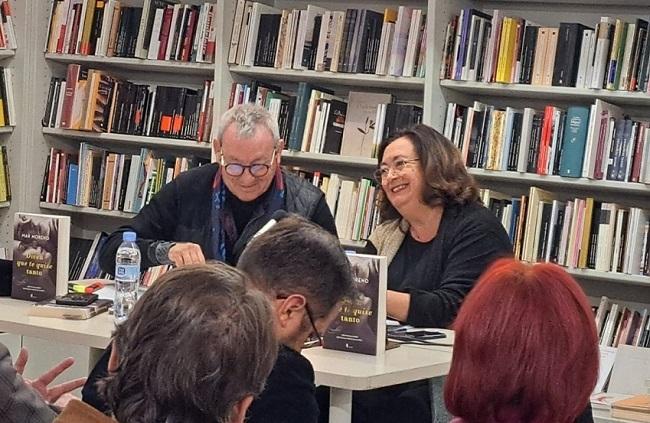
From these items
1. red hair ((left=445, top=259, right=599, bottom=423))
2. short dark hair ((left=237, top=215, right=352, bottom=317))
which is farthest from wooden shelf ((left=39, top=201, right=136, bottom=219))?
red hair ((left=445, top=259, right=599, bottom=423))

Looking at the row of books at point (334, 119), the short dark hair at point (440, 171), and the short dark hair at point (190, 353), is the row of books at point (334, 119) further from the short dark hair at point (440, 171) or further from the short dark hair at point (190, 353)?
the short dark hair at point (190, 353)

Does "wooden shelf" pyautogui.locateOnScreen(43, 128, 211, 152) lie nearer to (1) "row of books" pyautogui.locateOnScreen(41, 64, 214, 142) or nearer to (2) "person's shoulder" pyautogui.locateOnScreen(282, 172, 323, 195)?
(1) "row of books" pyautogui.locateOnScreen(41, 64, 214, 142)

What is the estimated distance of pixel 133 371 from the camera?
4.59 feet

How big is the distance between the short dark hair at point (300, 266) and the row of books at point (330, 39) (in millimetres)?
2325

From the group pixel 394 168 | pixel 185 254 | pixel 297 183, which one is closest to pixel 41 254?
pixel 185 254

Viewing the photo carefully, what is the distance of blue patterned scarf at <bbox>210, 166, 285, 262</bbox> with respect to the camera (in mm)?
3473

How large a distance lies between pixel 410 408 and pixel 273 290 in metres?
0.93

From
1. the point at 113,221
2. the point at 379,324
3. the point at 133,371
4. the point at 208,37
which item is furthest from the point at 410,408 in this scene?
the point at 113,221

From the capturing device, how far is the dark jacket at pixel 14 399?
70.0 inches

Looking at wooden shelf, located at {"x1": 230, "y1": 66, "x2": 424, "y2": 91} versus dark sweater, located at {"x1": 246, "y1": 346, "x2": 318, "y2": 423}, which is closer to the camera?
dark sweater, located at {"x1": 246, "y1": 346, "x2": 318, "y2": 423}

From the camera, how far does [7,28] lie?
5.25m

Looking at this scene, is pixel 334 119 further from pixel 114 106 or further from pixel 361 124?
pixel 114 106

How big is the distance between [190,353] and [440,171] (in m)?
2.10

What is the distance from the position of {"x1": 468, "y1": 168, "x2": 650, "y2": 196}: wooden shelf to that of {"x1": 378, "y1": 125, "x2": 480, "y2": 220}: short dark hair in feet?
2.72
